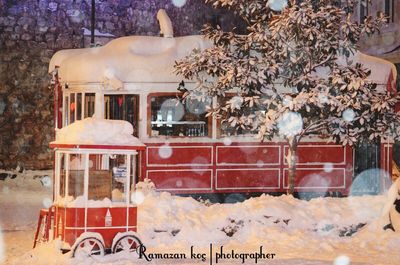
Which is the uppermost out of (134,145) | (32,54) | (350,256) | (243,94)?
(32,54)

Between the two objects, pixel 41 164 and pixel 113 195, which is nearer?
pixel 113 195

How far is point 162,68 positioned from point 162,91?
20.1 inches

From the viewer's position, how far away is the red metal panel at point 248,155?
1438 cm

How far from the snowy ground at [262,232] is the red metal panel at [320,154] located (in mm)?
2726

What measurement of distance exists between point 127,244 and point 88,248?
62cm

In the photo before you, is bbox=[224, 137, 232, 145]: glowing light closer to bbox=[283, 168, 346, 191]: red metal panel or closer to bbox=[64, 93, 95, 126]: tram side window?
bbox=[283, 168, 346, 191]: red metal panel

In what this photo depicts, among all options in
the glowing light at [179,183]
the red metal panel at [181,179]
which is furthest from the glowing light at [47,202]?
the glowing light at [179,183]

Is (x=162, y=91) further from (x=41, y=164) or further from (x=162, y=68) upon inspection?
(x=41, y=164)

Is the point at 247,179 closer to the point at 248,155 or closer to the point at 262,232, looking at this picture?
the point at 248,155

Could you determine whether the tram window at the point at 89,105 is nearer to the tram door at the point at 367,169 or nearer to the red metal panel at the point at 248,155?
the red metal panel at the point at 248,155

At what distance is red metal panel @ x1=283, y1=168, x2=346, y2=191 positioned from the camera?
14.8 meters

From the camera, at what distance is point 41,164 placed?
20.8 meters

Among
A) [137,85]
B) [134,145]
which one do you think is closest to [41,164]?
[137,85]

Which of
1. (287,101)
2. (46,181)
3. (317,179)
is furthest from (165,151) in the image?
(46,181)
